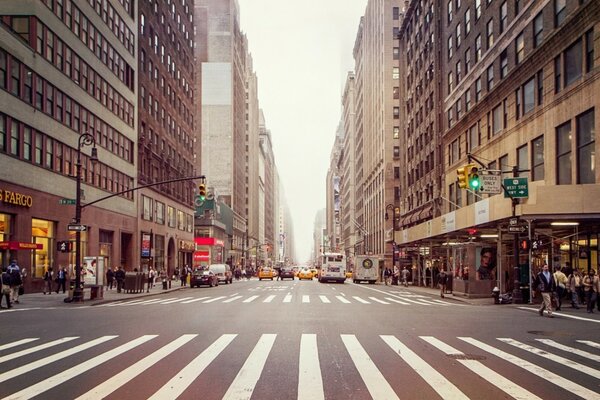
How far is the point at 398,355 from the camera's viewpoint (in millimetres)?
12117

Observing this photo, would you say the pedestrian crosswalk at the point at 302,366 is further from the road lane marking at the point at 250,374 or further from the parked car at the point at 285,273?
→ the parked car at the point at 285,273

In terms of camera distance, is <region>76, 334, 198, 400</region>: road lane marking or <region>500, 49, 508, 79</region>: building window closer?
<region>76, 334, 198, 400</region>: road lane marking

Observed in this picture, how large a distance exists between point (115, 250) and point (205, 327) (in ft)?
125

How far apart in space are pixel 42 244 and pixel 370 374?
33609 mm

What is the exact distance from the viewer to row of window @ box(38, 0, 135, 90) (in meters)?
44.2

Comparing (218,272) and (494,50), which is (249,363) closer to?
(494,50)

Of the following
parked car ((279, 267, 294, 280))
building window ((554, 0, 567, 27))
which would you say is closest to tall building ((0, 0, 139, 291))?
building window ((554, 0, 567, 27))

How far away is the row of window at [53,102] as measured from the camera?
35062 mm

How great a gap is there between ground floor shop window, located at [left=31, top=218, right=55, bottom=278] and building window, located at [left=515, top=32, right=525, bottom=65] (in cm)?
3123

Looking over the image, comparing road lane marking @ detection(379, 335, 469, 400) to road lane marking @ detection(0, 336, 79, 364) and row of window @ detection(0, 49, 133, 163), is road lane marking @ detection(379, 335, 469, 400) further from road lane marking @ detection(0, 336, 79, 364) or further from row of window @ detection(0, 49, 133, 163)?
row of window @ detection(0, 49, 133, 163)

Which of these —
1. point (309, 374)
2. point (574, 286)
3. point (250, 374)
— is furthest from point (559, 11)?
point (250, 374)

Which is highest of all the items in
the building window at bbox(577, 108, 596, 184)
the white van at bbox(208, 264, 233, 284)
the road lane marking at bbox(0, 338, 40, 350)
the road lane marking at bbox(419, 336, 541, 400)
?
the building window at bbox(577, 108, 596, 184)

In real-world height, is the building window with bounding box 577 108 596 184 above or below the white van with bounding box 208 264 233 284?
above

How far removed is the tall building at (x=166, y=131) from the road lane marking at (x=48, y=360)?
41.2 meters
